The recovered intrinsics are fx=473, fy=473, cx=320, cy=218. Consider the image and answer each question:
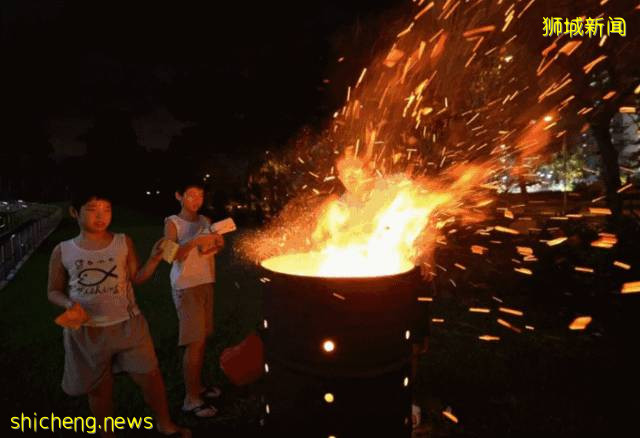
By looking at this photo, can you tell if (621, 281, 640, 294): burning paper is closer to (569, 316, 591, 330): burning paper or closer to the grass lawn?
the grass lawn

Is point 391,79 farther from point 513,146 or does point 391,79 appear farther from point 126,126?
point 126,126

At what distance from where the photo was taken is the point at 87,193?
2904mm

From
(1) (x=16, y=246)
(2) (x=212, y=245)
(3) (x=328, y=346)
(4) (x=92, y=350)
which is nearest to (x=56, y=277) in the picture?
(4) (x=92, y=350)

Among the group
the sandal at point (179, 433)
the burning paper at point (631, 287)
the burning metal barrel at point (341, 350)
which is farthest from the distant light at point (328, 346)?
the burning paper at point (631, 287)

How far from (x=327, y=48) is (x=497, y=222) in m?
5.28

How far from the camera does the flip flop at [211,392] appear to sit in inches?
159

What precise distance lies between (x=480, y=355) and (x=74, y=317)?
156 inches

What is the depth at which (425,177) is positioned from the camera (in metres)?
8.05

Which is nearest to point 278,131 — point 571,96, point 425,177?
point 425,177

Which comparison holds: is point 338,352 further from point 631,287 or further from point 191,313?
point 631,287

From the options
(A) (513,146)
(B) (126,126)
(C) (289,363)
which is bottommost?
(C) (289,363)

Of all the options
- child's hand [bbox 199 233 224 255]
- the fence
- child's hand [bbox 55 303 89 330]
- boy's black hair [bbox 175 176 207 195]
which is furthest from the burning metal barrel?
the fence

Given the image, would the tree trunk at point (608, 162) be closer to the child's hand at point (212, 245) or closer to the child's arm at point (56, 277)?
the child's hand at point (212, 245)

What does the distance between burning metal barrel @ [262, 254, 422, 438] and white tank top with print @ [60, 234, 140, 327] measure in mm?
959
